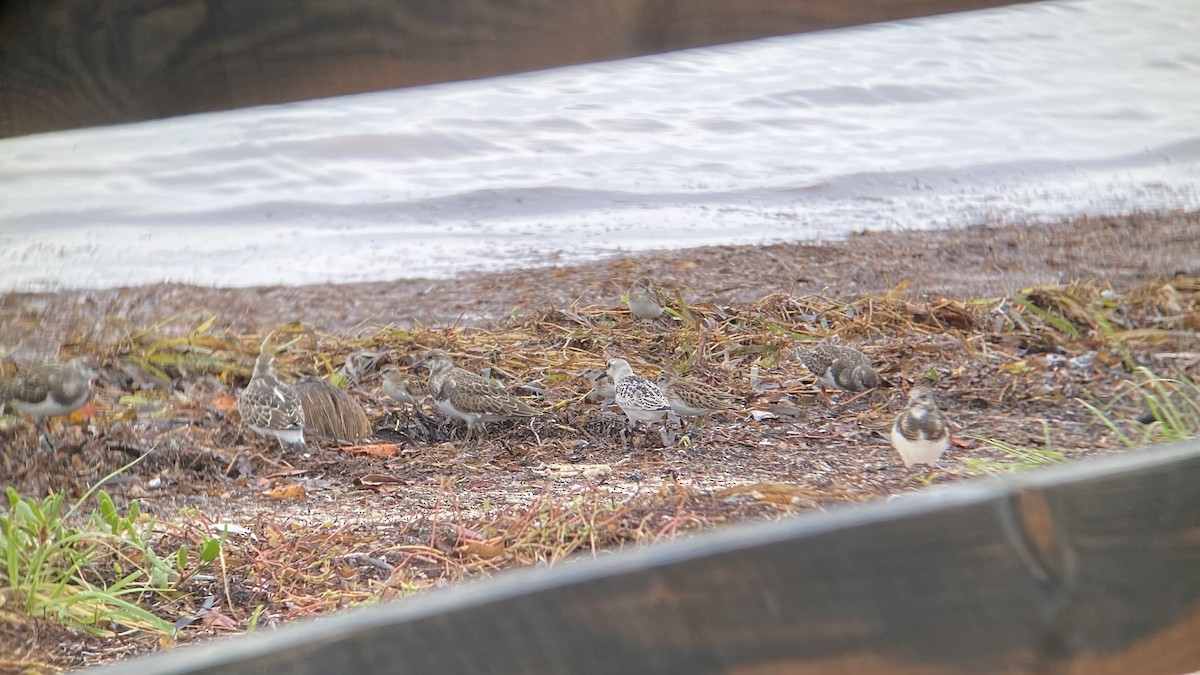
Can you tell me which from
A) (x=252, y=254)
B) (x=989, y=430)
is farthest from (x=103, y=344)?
(x=989, y=430)

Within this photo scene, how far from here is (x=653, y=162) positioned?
3771 mm

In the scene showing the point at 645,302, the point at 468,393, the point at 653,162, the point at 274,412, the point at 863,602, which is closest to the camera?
the point at 863,602

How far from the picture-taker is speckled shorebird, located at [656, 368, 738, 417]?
8.70 ft

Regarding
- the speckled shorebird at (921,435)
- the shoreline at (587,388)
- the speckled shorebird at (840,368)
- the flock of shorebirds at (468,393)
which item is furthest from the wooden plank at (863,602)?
the speckled shorebird at (840,368)

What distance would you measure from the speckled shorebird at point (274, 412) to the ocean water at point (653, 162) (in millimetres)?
932

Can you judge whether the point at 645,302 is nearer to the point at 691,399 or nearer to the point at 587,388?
the point at 587,388

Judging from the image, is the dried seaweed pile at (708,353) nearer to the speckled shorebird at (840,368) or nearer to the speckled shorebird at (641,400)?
the speckled shorebird at (840,368)

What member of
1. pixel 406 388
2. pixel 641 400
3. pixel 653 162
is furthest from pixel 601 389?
pixel 653 162

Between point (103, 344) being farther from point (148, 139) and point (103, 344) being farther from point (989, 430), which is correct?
point (989, 430)

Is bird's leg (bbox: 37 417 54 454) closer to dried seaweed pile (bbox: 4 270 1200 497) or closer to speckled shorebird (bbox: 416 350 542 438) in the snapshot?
dried seaweed pile (bbox: 4 270 1200 497)

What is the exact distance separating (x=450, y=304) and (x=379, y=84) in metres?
2.65

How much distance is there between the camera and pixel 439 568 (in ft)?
6.37

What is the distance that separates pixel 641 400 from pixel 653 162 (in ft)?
4.76

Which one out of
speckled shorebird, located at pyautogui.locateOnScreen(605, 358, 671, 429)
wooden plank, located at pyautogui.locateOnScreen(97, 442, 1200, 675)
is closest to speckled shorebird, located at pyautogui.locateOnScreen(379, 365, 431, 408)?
speckled shorebird, located at pyautogui.locateOnScreen(605, 358, 671, 429)
